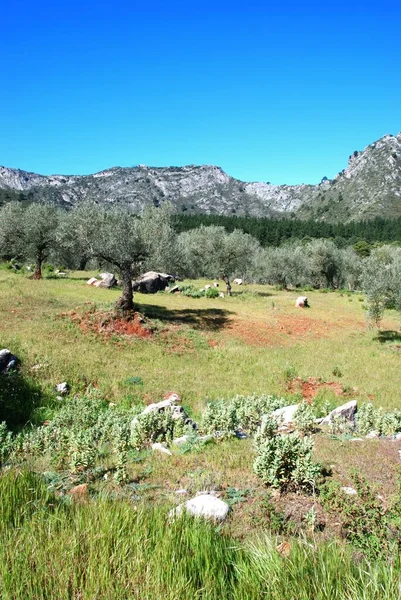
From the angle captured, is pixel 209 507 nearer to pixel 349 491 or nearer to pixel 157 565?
pixel 157 565

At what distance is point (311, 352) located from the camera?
23.8 metres

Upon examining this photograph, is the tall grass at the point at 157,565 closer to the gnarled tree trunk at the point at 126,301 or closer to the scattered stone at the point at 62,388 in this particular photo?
the scattered stone at the point at 62,388

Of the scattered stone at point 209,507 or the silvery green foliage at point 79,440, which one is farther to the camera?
the silvery green foliage at point 79,440

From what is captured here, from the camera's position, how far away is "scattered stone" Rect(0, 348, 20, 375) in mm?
15164

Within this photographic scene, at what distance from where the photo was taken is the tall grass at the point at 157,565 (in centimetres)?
272

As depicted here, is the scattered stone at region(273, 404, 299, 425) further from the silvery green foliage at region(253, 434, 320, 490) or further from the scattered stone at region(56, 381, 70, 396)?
the scattered stone at region(56, 381, 70, 396)

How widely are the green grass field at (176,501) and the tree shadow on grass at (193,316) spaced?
273 inches

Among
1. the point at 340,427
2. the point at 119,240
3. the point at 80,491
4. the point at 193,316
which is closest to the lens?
the point at 80,491

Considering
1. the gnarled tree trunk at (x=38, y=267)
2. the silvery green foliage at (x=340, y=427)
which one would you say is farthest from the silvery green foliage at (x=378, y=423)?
the gnarled tree trunk at (x=38, y=267)

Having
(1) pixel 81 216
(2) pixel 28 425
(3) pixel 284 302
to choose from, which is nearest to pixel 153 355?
(2) pixel 28 425

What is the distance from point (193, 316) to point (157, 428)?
21.9 metres

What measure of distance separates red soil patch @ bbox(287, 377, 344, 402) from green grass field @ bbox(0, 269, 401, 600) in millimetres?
88

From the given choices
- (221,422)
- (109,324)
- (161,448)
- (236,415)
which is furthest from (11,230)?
(161,448)

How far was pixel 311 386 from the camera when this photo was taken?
17812 millimetres
